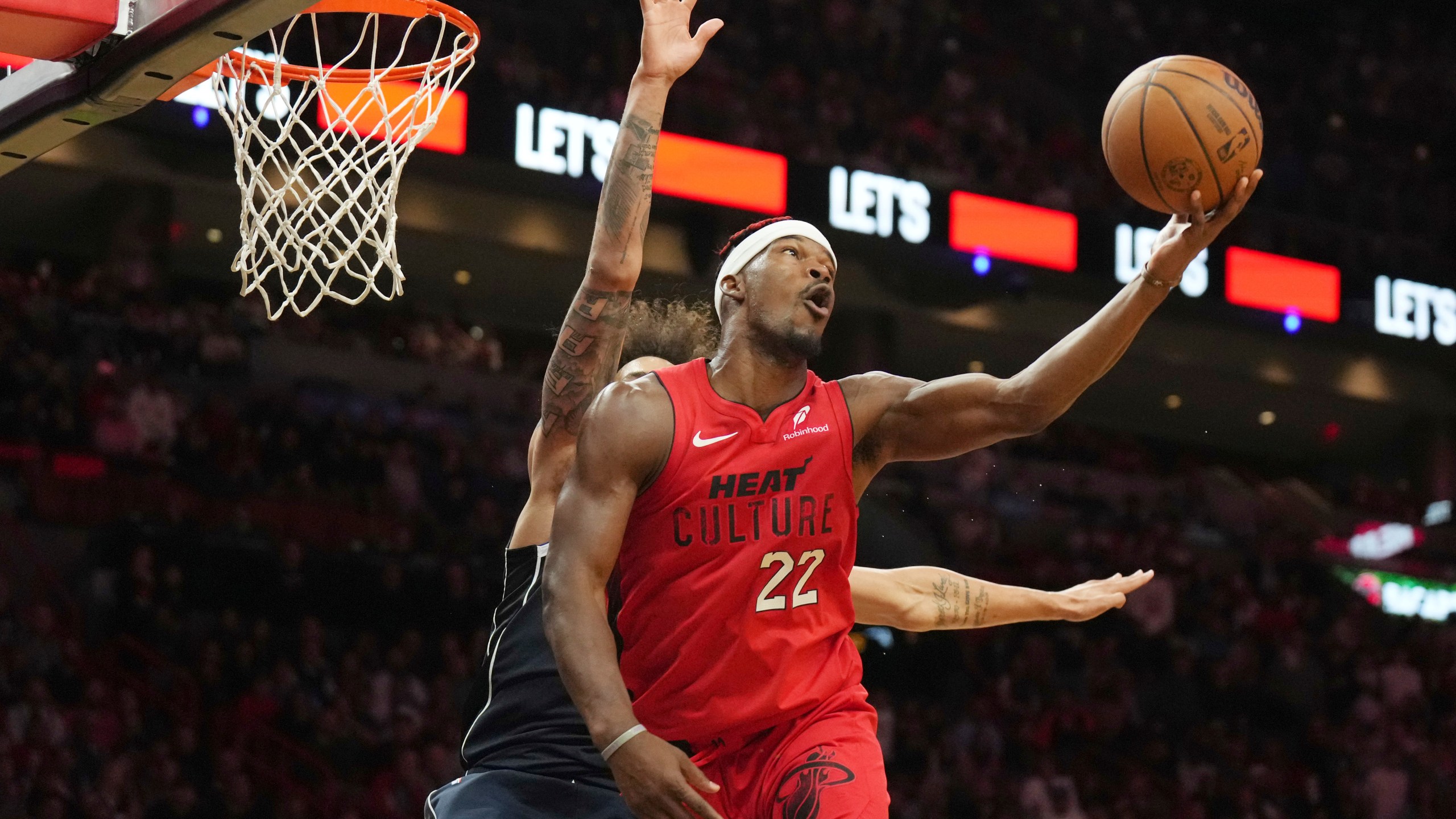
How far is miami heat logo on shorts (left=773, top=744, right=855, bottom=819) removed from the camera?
10.3ft

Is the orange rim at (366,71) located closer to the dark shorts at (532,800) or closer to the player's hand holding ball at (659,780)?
the dark shorts at (532,800)

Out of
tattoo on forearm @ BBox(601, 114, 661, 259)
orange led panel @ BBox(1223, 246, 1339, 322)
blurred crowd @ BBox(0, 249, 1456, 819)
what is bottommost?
blurred crowd @ BBox(0, 249, 1456, 819)

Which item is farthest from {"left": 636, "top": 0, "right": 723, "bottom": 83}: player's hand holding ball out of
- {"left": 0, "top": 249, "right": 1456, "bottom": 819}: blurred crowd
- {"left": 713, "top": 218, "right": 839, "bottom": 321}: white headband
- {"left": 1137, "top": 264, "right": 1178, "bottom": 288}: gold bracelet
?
{"left": 0, "top": 249, "right": 1456, "bottom": 819}: blurred crowd

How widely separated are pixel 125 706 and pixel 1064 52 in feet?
36.9

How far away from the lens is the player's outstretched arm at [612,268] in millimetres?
3510

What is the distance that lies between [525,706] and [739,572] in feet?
2.07

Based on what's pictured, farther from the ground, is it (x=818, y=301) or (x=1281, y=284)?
(x=1281, y=284)

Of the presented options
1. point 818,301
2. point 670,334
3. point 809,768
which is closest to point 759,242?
point 818,301

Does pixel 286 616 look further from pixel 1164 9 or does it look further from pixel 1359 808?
pixel 1164 9

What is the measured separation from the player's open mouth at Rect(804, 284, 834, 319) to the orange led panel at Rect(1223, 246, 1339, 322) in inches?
397

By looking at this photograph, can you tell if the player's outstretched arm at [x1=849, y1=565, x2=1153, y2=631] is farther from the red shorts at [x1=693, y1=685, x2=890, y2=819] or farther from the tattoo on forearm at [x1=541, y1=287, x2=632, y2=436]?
the tattoo on forearm at [x1=541, y1=287, x2=632, y2=436]

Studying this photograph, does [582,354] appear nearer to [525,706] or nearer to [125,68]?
[525,706]

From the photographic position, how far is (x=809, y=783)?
3160 millimetres

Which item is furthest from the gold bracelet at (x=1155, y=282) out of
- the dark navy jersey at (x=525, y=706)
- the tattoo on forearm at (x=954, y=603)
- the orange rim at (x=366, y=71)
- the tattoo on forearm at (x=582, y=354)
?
the orange rim at (x=366, y=71)
